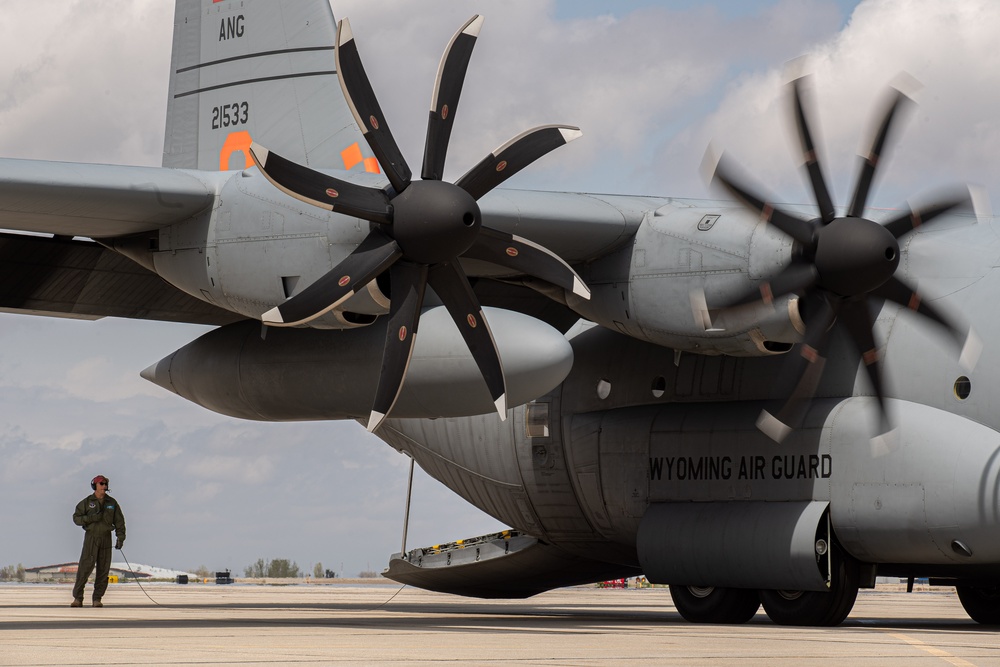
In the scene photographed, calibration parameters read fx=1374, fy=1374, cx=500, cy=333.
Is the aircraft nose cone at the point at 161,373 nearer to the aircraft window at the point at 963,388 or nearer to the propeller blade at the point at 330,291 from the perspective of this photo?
the propeller blade at the point at 330,291

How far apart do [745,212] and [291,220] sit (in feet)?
15.2

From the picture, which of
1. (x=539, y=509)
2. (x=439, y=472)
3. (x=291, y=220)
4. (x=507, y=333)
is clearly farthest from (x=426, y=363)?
(x=439, y=472)

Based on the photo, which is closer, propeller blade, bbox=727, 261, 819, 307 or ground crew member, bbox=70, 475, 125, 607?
propeller blade, bbox=727, 261, 819, 307

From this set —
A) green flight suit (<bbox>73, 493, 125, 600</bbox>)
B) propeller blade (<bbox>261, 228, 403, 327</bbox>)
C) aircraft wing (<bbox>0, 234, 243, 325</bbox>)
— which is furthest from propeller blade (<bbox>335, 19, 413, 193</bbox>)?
green flight suit (<bbox>73, 493, 125, 600</bbox>)

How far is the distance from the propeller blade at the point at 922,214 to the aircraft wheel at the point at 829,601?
3523 mm

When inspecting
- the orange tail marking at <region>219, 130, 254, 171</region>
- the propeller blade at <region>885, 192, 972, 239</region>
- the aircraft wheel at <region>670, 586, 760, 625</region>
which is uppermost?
the orange tail marking at <region>219, 130, 254, 171</region>

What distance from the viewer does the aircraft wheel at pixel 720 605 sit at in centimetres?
1573

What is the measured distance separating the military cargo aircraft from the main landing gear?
4 cm

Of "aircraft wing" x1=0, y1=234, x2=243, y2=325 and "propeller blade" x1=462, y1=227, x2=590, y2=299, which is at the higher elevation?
"aircraft wing" x1=0, y1=234, x2=243, y2=325

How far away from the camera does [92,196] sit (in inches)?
530

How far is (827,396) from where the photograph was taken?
1516 cm

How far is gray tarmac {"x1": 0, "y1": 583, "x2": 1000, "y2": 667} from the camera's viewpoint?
8.70 metres

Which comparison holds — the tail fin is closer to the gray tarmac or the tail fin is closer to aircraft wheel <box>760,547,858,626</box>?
the gray tarmac

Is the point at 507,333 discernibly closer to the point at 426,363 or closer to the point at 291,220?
the point at 426,363
